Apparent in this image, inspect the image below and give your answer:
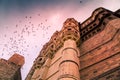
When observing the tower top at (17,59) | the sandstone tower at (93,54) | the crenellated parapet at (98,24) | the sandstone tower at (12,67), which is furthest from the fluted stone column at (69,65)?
the tower top at (17,59)

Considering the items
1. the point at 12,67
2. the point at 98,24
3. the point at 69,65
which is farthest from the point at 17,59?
the point at 69,65

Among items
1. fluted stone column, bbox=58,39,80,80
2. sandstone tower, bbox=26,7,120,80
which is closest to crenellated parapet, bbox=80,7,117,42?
Result: sandstone tower, bbox=26,7,120,80

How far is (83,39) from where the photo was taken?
11.0 m

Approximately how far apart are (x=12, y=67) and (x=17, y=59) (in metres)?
1.63

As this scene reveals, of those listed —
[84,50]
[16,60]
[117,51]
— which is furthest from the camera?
[16,60]

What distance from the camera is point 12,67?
13.7 metres

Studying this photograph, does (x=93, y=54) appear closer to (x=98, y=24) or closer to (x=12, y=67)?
(x=98, y=24)

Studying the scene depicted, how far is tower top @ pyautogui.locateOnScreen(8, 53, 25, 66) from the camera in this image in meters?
14.8

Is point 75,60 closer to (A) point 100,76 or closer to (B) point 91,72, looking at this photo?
(B) point 91,72

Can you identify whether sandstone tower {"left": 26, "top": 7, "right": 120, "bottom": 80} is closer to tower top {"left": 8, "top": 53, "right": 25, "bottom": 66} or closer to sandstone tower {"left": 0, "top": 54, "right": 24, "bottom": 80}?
sandstone tower {"left": 0, "top": 54, "right": 24, "bottom": 80}

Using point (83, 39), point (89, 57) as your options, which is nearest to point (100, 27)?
point (83, 39)

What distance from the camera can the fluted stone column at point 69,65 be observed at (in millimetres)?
6524

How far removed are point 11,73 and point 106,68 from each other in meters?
8.55

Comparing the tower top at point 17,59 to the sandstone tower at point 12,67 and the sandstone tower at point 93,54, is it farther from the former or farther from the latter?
the sandstone tower at point 93,54
